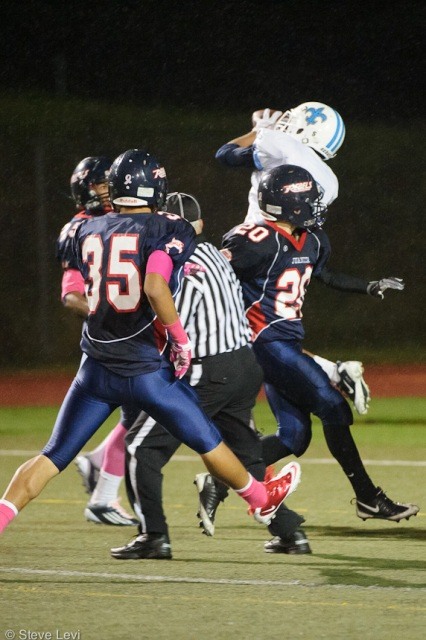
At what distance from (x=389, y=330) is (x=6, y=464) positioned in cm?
933

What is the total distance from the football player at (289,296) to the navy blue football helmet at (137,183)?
0.77m

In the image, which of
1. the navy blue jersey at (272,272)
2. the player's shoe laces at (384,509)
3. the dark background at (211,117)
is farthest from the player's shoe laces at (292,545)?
the dark background at (211,117)

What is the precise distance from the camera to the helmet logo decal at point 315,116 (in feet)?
21.8

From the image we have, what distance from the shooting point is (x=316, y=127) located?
6.63m

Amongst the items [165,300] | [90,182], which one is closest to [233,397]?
[165,300]

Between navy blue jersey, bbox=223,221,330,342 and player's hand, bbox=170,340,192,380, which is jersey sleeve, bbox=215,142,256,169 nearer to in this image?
navy blue jersey, bbox=223,221,330,342

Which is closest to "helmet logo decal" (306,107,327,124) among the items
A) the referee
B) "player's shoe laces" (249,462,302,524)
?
the referee

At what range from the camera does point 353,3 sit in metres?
23.6

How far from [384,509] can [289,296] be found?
1.10 m

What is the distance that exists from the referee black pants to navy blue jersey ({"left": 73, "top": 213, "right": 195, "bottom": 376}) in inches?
22.0

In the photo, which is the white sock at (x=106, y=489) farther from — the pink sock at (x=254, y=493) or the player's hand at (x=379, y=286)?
the player's hand at (x=379, y=286)

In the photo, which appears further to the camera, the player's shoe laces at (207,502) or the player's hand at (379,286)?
the player's hand at (379,286)

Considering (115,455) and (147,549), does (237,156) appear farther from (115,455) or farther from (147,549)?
(147,549)
